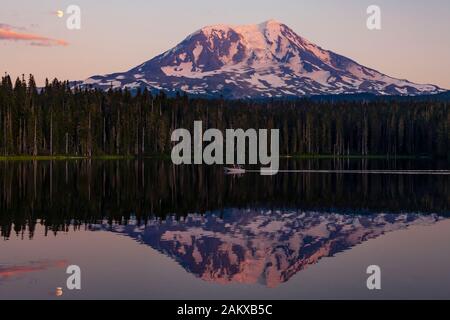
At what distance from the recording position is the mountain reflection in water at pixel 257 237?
28625 mm

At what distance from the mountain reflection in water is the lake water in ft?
0.23

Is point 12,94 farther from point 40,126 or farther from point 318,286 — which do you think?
point 318,286

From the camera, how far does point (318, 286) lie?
2503 cm

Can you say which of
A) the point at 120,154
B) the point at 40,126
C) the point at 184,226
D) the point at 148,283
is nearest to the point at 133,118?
the point at 120,154

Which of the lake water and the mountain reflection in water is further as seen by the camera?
the mountain reflection in water

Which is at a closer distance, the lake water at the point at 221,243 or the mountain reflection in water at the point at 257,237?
the lake water at the point at 221,243

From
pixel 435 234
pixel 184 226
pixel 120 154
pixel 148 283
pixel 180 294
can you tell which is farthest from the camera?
pixel 120 154

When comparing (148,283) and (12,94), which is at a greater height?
(12,94)

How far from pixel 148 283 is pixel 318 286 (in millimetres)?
6706

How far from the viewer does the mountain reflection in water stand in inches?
1127

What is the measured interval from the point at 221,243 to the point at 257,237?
115 inches

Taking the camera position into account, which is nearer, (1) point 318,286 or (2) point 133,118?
(1) point 318,286

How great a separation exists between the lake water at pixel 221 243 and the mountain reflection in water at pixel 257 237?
0.07 m
